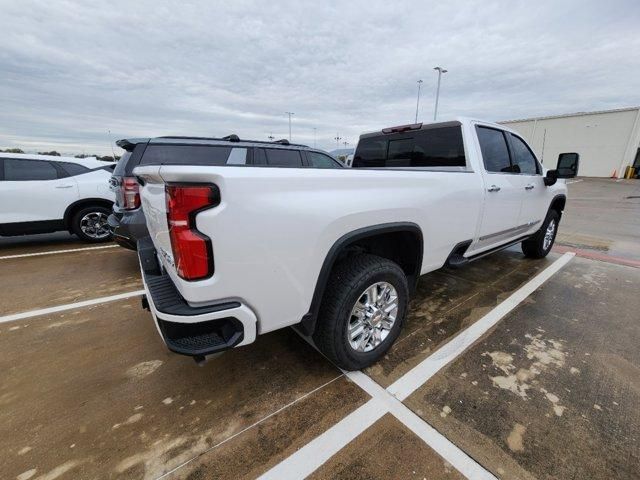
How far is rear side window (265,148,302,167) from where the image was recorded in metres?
5.02

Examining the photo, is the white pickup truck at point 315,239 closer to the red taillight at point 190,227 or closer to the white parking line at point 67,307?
the red taillight at point 190,227

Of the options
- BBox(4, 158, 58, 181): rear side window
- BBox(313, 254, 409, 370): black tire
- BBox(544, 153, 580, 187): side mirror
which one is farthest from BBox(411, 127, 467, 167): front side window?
BBox(4, 158, 58, 181): rear side window

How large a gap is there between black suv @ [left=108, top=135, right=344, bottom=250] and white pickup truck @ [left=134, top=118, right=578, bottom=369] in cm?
142

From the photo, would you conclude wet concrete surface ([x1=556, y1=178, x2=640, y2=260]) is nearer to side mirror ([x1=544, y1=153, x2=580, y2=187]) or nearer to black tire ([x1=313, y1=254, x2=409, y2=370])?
side mirror ([x1=544, y1=153, x2=580, y2=187])

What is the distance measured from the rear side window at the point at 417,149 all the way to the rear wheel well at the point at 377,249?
1.18m

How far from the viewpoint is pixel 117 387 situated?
2.15 meters

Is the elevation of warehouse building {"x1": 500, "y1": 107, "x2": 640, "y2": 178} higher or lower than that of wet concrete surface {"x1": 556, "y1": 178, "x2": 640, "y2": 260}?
higher

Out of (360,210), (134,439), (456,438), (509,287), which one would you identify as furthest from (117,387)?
(509,287)

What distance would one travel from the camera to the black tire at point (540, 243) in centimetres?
459

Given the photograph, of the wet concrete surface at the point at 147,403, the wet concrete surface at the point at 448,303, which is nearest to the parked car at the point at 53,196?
the wet concrete surface at the point at 147,403

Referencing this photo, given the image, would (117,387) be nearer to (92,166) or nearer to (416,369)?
(416,369)

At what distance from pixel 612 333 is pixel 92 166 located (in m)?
8.09

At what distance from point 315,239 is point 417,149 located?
2.33m

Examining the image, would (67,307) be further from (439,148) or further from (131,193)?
(439,148)
